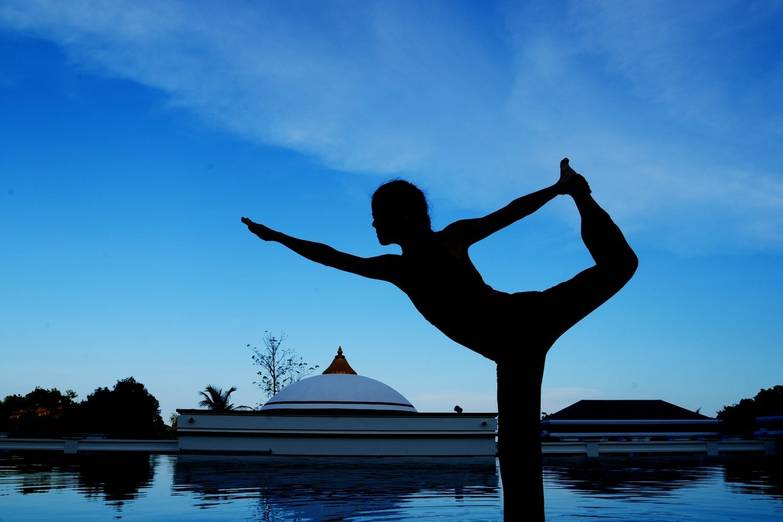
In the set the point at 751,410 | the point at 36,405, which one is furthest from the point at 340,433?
the point at 36,405

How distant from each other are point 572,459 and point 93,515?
25353mm

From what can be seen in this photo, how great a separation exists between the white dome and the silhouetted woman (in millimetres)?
29044

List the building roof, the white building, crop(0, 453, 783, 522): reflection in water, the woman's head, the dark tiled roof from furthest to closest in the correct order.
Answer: the dark tiled roof, the building roof, the white building, crop(0, 453, 783, 522): reflection in water, the woman's head

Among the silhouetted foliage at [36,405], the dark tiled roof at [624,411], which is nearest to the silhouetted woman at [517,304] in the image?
the dark tiled roof at [624,411]

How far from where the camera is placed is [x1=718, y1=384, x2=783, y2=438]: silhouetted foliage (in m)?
48.5

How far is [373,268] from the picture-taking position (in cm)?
250

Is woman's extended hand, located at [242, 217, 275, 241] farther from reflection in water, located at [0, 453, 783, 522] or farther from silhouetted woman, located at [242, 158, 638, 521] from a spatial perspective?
reflection in water, located at [0, 453, 783, 522]

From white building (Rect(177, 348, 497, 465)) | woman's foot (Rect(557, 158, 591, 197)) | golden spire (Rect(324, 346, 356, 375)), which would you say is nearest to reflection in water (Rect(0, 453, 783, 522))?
woman's foot (Rect(557, 158, 591, 197))

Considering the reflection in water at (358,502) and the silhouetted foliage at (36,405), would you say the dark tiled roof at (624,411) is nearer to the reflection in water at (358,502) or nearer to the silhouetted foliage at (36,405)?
the reflection in water at (358,502)

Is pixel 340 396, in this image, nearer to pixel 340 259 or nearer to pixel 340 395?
pixel 340 395

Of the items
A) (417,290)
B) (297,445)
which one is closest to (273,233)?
(417,290)

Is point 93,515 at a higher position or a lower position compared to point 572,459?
higher

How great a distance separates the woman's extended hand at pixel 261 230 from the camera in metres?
2.81

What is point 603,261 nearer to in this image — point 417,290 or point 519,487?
point 417,290
